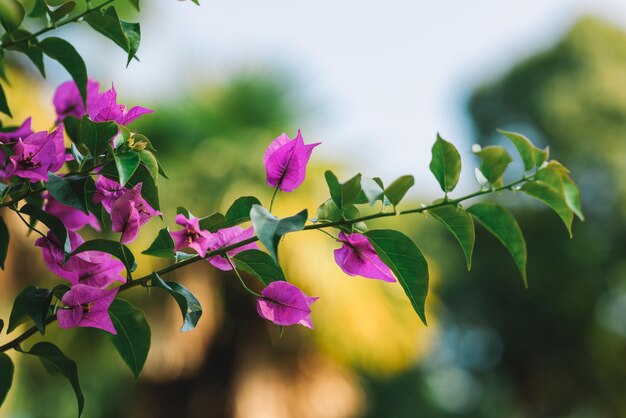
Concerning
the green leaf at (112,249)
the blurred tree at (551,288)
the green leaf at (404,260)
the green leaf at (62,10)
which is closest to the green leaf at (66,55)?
the green leaf at (62,10)

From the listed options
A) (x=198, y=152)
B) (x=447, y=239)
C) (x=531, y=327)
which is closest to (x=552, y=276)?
(x=531, y=327)

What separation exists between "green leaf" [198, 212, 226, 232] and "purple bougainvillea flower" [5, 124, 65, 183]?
96mm

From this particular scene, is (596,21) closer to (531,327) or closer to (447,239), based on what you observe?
(447,239)

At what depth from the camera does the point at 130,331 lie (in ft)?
1.60

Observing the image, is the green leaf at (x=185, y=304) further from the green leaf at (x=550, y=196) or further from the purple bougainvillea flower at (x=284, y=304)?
the green leaf at (x=550, y=196)

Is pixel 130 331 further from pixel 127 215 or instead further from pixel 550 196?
pixel 550 196

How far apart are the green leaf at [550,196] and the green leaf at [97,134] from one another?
9.5 inches

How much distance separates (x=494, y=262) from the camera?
9.20m

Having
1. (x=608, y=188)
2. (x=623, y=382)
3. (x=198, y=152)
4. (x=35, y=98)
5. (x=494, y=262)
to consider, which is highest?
(x=35, y=98)

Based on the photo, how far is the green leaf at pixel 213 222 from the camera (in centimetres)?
48

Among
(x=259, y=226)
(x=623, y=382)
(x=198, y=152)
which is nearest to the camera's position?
(x=259, y=226)

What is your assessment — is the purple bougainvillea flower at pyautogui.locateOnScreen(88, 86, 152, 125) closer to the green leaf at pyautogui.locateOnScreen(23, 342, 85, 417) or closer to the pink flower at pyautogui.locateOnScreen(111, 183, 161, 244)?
the pink flower at pyautogui.locateOnScreen(111, 183, 161, 244)

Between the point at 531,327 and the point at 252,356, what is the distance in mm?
5642

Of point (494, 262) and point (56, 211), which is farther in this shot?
point (494, 262)
